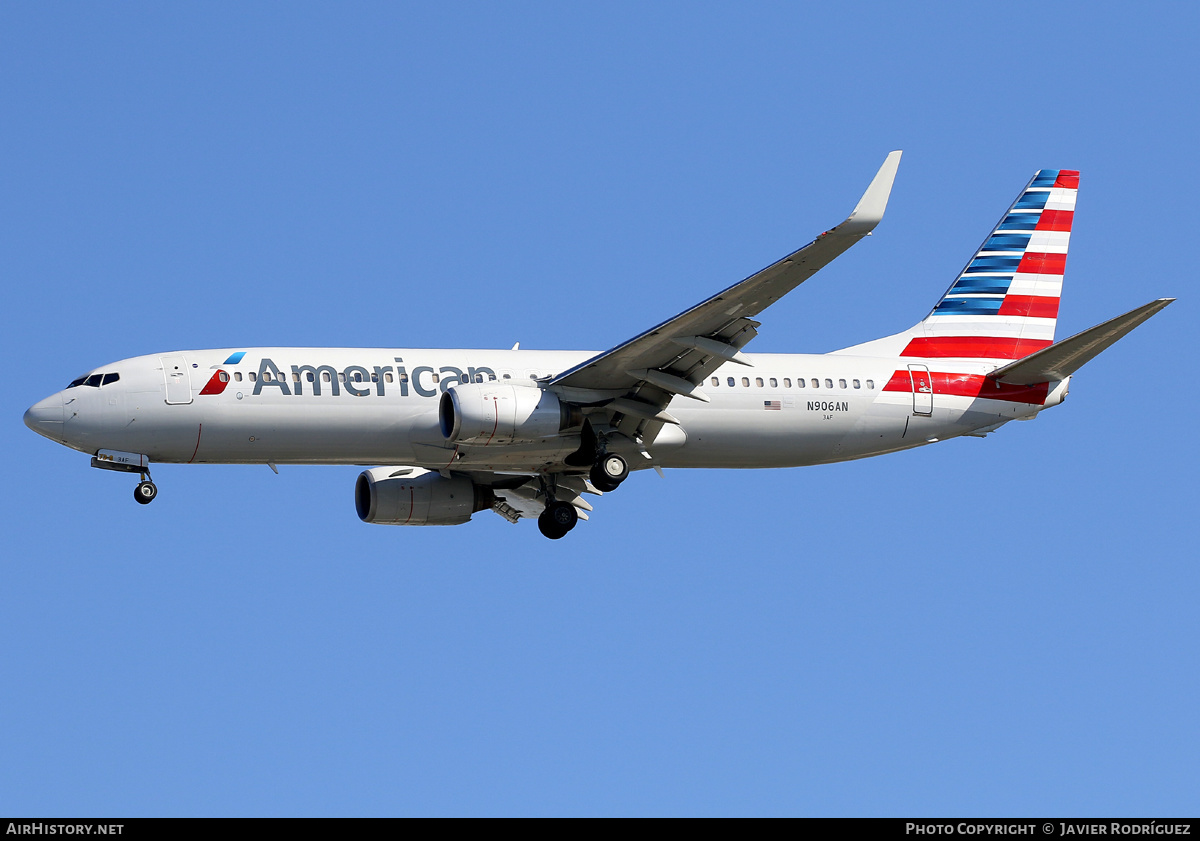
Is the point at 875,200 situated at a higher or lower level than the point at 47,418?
higher

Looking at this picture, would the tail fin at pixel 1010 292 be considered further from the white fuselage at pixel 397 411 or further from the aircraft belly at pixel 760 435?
the aircraft belly at pixel 760 435

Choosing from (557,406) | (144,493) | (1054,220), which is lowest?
(144,493)

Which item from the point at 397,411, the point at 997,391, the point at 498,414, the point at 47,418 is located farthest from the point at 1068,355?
the point at 47,418

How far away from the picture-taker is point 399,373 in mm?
35969

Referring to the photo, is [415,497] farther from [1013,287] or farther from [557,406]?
[1013,287]

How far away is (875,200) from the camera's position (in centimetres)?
2869

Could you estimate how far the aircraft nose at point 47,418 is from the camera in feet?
114

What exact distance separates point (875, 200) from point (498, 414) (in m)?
10.3

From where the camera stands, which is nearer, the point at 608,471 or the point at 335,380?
the point at 335,380

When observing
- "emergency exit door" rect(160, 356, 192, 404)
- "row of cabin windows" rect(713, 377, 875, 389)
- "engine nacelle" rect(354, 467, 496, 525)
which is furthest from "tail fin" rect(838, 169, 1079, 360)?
"emergency exit door" rect(160, 356, 192, 404)

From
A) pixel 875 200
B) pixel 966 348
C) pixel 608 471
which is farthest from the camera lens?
pixel 966 348

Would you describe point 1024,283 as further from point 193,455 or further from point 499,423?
point 193,455

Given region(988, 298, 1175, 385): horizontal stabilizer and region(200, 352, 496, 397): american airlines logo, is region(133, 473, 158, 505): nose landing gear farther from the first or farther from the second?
region(988, 298, 1175, 385): horizontal stabilizer

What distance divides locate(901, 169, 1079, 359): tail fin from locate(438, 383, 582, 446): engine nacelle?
11.3 metres
